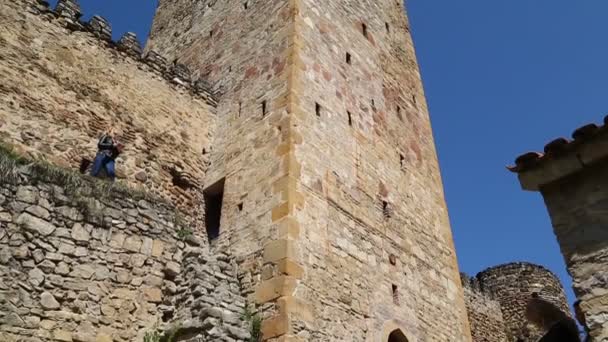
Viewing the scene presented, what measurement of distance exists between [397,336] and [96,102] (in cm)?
591

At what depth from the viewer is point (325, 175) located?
845 cm

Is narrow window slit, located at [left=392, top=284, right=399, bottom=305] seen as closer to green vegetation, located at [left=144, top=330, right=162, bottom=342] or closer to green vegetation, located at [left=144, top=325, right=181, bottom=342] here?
green vegetation, located at [left=144, top=325, right=181, bottom=342]

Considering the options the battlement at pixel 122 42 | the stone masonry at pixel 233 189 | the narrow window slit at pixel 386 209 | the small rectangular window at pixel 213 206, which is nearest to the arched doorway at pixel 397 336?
the stone masonry at pixel 233 189

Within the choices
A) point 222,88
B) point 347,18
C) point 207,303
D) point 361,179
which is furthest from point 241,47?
point 207,303

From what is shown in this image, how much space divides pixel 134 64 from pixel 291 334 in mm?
5875

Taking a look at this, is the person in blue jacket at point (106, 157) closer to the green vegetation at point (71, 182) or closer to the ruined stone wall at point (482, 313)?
the green vegetation at point (71, 182)

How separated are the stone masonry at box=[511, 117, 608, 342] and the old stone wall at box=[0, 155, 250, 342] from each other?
3665 mm

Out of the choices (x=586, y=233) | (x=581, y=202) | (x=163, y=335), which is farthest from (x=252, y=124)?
(x=586, y=233)

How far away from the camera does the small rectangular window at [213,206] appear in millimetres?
9211

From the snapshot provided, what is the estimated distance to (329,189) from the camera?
8375 millimetres

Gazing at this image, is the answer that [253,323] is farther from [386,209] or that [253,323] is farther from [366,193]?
[386,209]

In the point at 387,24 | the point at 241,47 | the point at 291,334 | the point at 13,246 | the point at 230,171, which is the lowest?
the point at 291,334

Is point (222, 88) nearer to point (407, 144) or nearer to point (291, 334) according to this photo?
point (407, 144)

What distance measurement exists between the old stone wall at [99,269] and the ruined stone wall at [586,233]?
3.68 m
